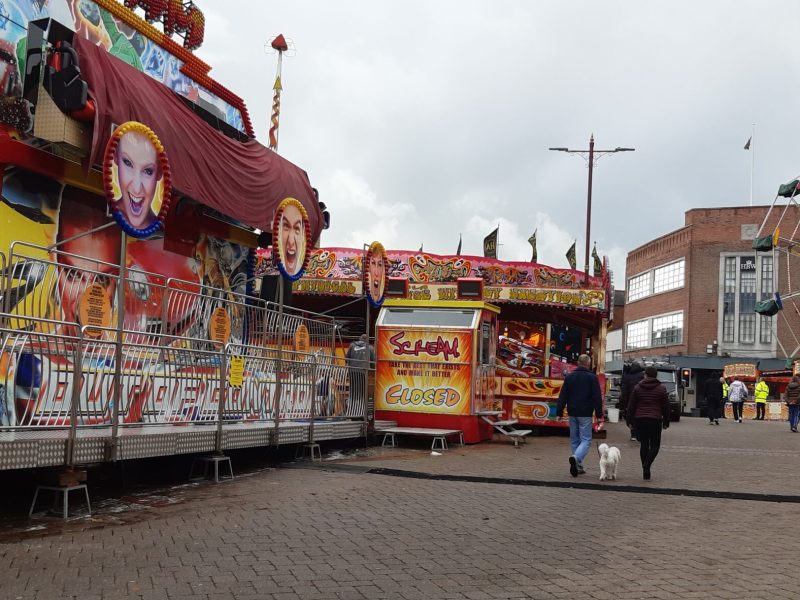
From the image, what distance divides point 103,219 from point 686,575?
9230 mm

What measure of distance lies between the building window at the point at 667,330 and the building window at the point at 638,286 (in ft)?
11.4

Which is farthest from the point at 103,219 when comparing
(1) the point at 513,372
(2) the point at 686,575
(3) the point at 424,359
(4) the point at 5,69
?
(1) the point at 513,372

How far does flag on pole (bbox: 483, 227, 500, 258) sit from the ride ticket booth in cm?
1314

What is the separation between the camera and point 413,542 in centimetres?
693

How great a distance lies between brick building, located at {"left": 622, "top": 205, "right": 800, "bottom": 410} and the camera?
5534 cm

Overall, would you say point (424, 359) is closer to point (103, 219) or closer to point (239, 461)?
point (239, 461)

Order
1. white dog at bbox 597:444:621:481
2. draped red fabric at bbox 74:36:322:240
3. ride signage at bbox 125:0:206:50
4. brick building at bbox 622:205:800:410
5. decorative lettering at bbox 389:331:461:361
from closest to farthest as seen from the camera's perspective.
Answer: draped red fabric at bbox 74:36:322:240 → white dog at bbox 597:444:621:481 → ride signage at bbox 125:0:206:50 → decorative lettering at bbox 389:331:461:361 → brick building at bbox 622:205:800:410

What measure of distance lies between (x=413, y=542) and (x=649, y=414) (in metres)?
6.19

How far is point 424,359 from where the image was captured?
53.2 ft

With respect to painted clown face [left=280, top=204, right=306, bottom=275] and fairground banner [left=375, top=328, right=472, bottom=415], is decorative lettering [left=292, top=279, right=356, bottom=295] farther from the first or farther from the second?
painted clown face [left=280, top=204, right=306, bottom=275]

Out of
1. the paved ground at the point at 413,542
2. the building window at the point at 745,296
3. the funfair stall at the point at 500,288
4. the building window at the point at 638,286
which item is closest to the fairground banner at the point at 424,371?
the paved ground at the point at 413,542

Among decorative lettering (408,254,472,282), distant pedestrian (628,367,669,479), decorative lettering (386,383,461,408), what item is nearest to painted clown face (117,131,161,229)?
distant pedestrian (628,367,669,479)

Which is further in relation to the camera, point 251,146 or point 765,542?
point 251,146

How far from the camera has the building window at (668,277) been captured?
60219 mm
